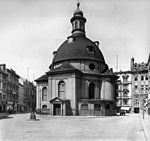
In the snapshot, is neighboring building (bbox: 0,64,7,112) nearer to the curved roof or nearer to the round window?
the curved roof

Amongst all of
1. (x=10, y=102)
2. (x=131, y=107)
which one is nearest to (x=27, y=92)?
(x=10, y=102)

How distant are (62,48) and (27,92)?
6559cm

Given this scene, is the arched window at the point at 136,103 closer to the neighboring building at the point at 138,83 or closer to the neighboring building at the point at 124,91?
the neighboring building at the point at 138,83

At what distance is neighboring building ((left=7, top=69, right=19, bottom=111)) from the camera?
3172 inches

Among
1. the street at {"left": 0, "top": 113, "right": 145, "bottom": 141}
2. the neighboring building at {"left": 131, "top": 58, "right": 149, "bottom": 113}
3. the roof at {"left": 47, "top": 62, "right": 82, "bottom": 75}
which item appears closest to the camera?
the street at {"left": 0, "top": 113, "right": 145, "bottom": 141}

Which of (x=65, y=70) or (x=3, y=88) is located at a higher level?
(x=65, y=70)

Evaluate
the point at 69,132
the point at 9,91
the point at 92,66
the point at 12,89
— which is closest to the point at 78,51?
the point at 92,66

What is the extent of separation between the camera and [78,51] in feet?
190

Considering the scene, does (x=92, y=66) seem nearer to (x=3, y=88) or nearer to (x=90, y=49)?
(x=90, y=49)

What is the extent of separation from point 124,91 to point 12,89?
144 feet

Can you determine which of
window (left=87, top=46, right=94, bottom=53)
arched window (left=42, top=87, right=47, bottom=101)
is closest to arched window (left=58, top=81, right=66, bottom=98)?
arched window (left=42, top=87, right=47, bottom=101)

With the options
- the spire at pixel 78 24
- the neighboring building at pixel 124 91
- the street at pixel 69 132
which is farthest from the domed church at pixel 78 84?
the neighboring building at pixel 124 91

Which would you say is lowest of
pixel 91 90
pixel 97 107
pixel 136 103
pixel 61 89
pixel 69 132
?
pixel 136 103

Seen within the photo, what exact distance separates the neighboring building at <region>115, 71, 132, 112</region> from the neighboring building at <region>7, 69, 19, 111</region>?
4097 cm
